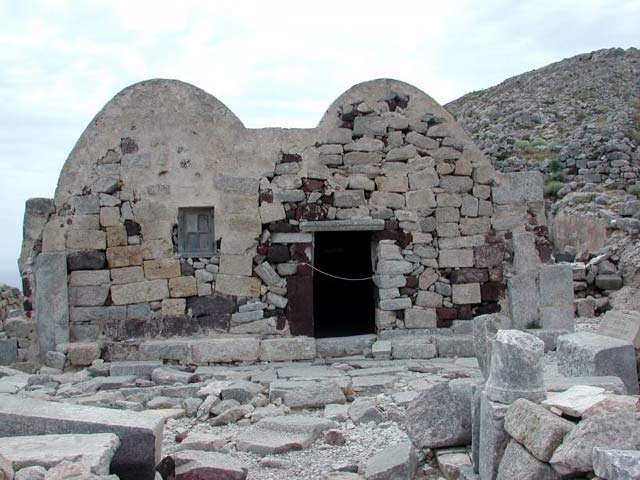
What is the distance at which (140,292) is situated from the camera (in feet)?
30.8

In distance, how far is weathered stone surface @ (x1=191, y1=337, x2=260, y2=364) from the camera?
9.14 m

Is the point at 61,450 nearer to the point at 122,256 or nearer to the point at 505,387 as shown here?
the point at 505,387

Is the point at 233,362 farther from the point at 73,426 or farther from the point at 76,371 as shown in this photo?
the point at 73,426

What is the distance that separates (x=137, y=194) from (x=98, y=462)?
5.96 meters

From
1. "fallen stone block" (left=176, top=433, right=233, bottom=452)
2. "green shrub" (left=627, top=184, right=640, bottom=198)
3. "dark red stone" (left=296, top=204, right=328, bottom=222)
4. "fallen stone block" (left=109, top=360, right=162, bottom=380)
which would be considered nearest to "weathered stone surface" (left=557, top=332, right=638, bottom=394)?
"fallen stone block" (left=176, top=433, right=233, bottom=452)

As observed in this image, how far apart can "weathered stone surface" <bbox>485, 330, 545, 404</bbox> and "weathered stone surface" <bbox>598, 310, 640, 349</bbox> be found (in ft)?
8.94

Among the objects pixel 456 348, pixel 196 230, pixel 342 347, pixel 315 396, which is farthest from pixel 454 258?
pixel 196 230

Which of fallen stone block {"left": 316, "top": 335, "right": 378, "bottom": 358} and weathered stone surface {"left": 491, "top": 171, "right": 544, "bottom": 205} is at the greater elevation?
weathered stone surface {"left": 491, "top": 171, "right": 544, "bottom": 205}

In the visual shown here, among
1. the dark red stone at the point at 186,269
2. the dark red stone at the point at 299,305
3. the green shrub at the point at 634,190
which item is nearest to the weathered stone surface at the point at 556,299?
the dark red stone at the point at 299,305

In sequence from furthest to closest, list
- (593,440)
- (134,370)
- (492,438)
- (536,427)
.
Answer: (134,370), (492,438), (536,427), (593,440)

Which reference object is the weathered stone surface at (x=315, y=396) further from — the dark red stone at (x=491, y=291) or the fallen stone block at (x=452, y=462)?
the dark red stone at (x=491, y=291)

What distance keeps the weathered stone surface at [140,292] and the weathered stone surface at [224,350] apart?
2.88ft

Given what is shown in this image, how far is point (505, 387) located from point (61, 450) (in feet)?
9.32

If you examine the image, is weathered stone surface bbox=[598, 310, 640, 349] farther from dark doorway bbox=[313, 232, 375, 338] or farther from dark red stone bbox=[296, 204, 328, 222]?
dark doorway bbox=[313, 232, 375, 338]
